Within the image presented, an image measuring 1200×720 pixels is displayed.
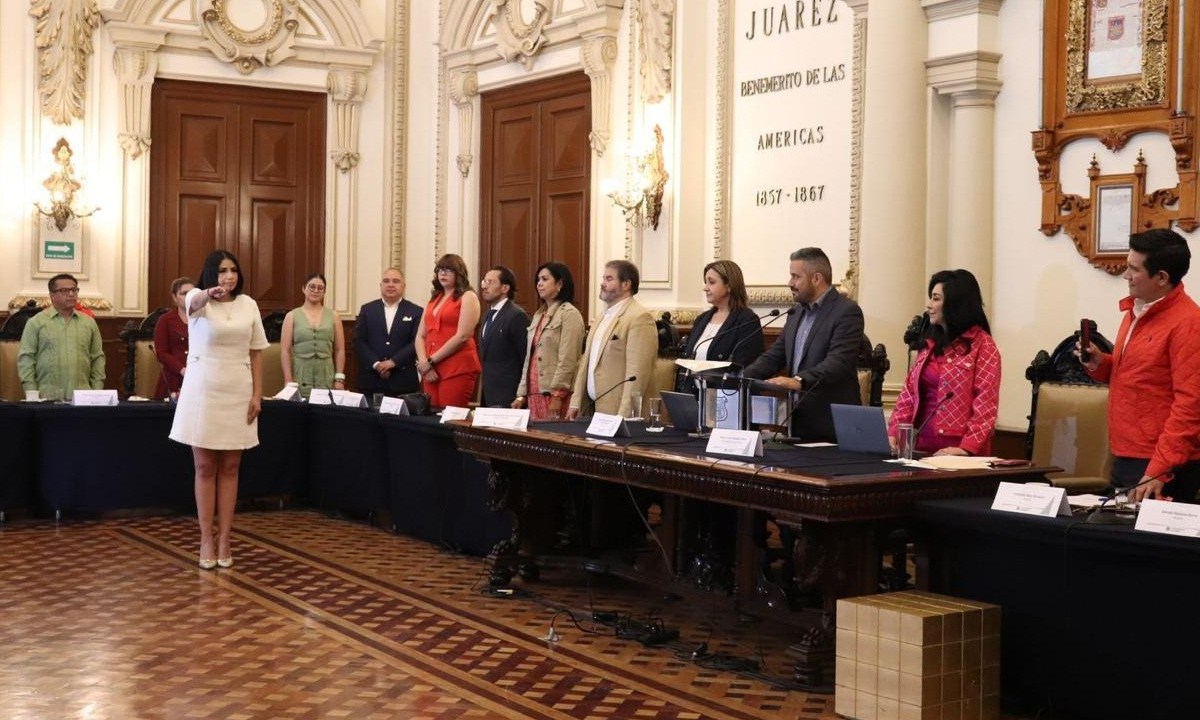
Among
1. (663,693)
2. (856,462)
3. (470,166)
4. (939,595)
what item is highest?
(470,166)

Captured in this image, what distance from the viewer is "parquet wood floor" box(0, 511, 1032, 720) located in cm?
413

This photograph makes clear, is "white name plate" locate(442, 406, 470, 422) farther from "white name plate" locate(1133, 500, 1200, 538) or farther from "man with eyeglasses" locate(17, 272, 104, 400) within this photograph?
"white name plate" locate(1133, 500, 1200, 538)

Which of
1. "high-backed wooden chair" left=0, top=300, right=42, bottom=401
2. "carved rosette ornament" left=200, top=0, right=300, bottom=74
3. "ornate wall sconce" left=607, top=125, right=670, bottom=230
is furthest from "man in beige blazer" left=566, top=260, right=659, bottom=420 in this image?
"carved rosette ornament" left=200, top=0, right=300, bottom=74

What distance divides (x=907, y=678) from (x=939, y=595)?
0.40 meters

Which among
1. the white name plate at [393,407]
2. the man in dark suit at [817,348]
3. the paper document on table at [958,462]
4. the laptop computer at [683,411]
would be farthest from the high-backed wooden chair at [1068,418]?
the white name plate at [393,407]

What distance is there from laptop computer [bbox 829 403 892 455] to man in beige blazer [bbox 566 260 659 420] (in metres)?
1.59

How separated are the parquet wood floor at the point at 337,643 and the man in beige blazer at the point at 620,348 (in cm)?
80

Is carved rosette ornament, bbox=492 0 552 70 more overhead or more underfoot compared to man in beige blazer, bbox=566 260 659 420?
more overhead

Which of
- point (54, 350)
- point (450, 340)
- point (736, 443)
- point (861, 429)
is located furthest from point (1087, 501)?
point (54, 350)

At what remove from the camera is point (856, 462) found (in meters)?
4.41

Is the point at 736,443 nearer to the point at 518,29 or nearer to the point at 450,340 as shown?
the point at 450,340

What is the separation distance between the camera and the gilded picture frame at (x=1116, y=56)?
614cm

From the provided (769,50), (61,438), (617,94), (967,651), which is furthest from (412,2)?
(967,651)

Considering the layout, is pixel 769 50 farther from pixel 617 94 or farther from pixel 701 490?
pixel 701 490
